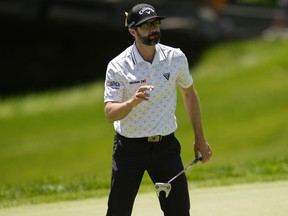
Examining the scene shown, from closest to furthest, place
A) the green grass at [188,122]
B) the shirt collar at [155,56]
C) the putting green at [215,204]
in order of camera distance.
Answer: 1. the shirt collar at [155,56]
2. the putting green at [215,204]
3. the green grass at [188,122]

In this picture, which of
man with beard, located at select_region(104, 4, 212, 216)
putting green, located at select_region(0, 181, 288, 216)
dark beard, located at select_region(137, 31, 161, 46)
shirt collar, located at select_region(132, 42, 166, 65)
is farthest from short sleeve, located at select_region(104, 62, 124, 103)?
putting green, located at select_region(0, 181, 288, 216)

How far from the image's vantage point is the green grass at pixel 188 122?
21609 millimetres

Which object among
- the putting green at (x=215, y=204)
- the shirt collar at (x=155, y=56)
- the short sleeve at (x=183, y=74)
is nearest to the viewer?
the shirt collar at (x=155, y=56)

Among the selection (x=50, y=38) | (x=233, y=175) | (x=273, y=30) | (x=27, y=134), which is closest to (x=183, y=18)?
(x=273, y=30)

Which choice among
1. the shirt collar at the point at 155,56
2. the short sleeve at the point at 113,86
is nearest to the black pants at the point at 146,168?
the short sleeve at the point at 113,86

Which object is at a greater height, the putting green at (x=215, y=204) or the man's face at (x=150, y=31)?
the man's face at (x=150, y=31)

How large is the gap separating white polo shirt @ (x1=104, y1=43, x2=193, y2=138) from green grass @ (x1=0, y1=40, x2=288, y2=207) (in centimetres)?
936

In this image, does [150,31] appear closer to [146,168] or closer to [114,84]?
[114,84]

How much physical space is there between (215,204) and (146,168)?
2.05 meters

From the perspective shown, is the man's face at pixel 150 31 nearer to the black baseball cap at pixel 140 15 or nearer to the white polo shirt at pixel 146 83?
the black baseball cap at pixel 140 15

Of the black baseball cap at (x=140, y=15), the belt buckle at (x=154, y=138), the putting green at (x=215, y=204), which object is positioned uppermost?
the black baseball cap at (x=140, y=15)

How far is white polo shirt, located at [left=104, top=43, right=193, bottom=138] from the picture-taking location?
7.22 m

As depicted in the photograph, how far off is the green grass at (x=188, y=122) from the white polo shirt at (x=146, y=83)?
30.7 feet

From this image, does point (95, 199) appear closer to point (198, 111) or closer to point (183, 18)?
point (198, 111)
